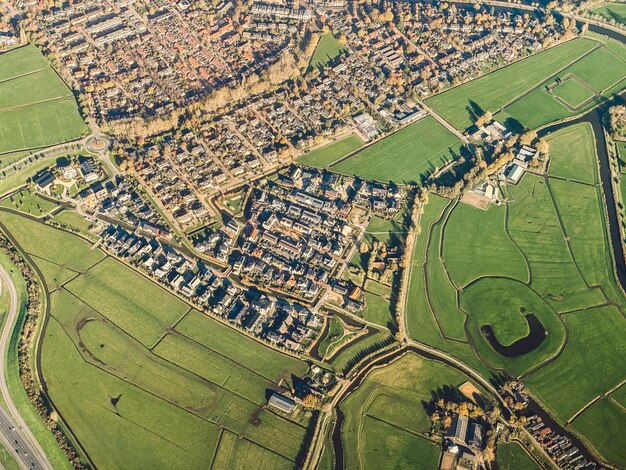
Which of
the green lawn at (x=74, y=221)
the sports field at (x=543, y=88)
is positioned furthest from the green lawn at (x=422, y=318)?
the green lawn at (x=74, y=221)

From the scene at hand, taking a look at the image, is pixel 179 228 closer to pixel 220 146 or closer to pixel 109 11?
pixel 220 146

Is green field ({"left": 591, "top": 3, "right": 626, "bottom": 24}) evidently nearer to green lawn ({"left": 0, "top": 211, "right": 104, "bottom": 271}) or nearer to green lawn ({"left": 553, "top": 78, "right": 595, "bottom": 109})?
green lawn ({"left": 553, "top": 78, "right": 595, "bottom": 109})

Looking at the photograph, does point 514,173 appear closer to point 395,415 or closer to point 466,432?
point 466,432

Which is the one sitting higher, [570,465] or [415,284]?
[415,284]

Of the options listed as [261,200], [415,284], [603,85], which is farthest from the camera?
[603,85]

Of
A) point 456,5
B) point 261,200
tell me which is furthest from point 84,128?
point 456,5

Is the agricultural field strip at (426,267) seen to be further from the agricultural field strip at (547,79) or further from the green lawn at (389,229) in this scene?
the agricultural field strip at (547,79)
